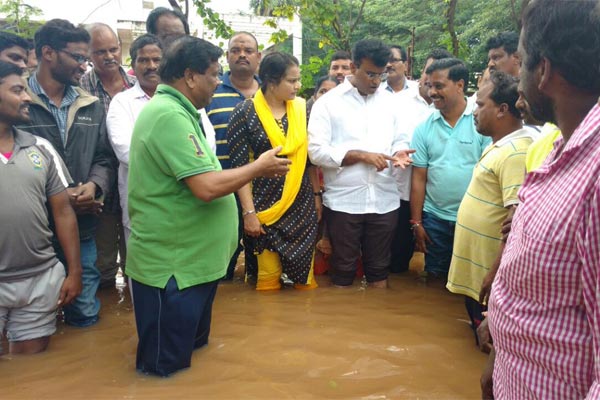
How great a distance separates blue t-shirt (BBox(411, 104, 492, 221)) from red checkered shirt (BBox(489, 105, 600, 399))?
2.69 m

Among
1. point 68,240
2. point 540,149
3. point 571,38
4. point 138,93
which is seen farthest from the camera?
point 138,93

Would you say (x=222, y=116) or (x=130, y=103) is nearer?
(x=130, y=103)

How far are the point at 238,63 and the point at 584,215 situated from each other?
3823mm

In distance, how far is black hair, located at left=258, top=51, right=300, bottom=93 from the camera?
4.10m

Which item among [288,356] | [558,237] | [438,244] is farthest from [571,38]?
[438,244]

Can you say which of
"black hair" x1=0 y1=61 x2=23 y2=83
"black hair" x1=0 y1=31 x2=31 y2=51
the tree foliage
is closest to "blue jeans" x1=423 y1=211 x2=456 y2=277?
"black hair" x1=0 y1=61 x2=23 y2=83

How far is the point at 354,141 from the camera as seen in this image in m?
4.32

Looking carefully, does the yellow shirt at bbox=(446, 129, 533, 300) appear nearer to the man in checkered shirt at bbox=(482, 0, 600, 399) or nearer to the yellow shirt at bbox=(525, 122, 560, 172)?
the yellow shirt at bbox=(525, 122, 560, 172)

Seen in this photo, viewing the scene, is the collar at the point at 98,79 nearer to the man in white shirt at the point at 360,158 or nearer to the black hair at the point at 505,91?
the man in white shirt at the point at 360,158

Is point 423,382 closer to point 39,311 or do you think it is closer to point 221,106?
point 39,311

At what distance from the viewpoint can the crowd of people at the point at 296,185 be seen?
1.20 m

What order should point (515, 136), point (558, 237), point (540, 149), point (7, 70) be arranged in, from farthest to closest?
point (7, 70), point (515, 136), point (540, 149), point (558, 237)

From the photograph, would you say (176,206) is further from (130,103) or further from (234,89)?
(234,89)

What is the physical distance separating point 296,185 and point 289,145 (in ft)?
1.07
